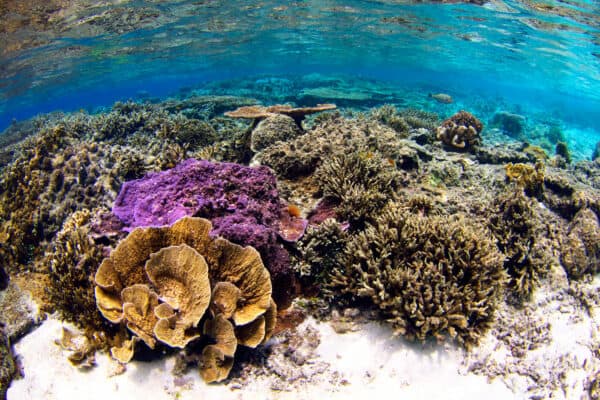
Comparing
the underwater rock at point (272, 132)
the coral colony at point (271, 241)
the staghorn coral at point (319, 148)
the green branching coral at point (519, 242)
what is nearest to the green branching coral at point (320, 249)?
the coral colony at point (271, 241)

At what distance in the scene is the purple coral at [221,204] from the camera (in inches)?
158

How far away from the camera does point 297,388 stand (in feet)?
11.5

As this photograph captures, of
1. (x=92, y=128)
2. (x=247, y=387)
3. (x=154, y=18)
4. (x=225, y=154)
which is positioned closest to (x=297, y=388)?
(x=247, y=387)

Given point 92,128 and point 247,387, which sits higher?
point 247,387

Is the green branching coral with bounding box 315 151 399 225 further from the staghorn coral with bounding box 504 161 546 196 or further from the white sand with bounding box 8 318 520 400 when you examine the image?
the staghorn coral with bounding box 504 161 546 196

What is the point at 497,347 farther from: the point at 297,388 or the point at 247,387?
the point at 247,387

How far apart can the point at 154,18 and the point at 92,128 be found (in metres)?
18.5

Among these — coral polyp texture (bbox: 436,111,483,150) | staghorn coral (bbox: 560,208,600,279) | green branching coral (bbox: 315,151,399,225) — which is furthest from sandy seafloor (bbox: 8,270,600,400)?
coral polyp texture (bbox: 436,111,483,150)

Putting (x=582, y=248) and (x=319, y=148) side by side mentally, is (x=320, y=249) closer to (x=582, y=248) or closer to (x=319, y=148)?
(x=319, y=148)

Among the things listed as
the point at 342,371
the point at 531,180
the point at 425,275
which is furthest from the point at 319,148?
the point at 531,180

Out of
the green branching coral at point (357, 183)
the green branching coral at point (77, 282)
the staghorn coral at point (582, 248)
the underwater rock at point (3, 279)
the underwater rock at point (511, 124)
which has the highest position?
the green branching coral at point (357, 183)

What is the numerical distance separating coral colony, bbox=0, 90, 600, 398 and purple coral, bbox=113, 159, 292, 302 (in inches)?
1.0

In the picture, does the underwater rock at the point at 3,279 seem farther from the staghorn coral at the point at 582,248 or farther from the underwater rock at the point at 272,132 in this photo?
the staghorn coral at the point at 582,248

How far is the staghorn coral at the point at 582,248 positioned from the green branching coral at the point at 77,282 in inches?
341
